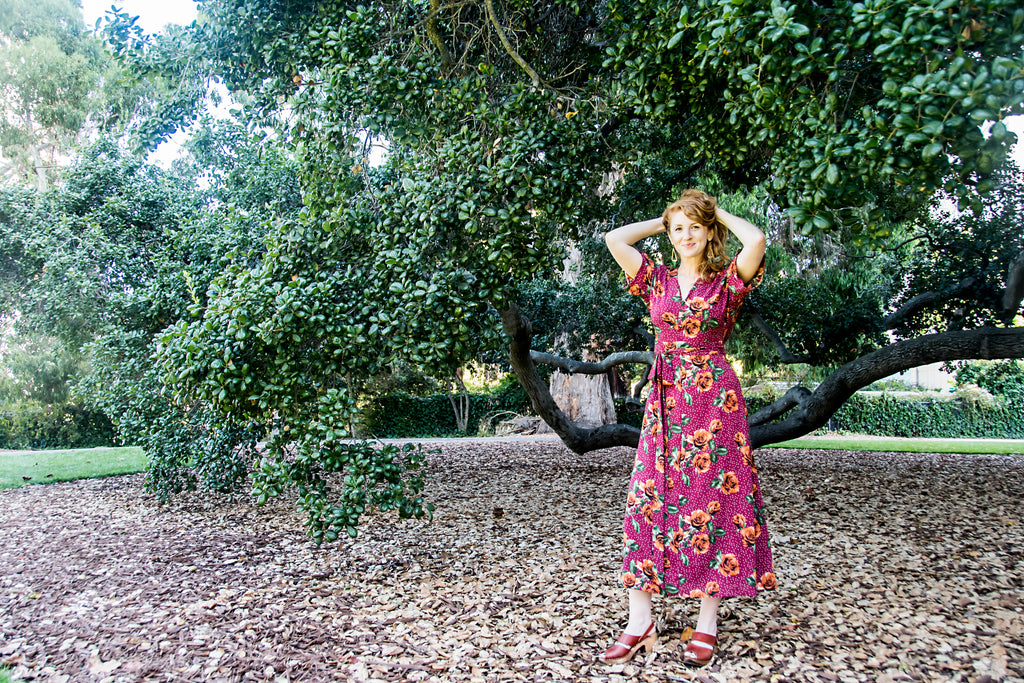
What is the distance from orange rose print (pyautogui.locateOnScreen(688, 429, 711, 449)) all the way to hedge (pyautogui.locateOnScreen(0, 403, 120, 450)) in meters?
12.0

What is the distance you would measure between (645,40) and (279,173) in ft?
12.5

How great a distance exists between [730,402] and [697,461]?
0.83 ft

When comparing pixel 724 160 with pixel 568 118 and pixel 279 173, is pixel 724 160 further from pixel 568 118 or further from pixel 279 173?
pixel 279 173

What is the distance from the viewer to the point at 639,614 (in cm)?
244

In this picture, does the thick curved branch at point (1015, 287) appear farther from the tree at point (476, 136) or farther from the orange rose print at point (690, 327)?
the orange rose print at point (690, 327)

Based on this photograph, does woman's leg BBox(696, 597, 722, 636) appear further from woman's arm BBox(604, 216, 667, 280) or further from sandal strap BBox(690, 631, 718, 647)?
woman's arm BBox(604, 216, 667, 280)

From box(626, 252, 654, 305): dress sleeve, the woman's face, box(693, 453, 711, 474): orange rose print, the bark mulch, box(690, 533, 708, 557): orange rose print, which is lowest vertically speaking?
the bark mulch

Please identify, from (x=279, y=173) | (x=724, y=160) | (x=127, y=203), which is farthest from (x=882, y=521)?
(x=127, y=203)

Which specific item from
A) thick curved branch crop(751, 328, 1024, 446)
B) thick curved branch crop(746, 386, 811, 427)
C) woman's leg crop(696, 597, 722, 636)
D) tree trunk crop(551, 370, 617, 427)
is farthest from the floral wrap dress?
tree trunk crop(551, 370, 617, 427)

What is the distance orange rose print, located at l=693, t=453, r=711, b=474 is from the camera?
7.58ft

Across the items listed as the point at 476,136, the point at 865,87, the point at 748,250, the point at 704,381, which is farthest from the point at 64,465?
the point at 865,87

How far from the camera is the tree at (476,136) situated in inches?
86.7

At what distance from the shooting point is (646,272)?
257 centimetres

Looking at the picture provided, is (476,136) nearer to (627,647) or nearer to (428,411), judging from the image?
(627,647)
